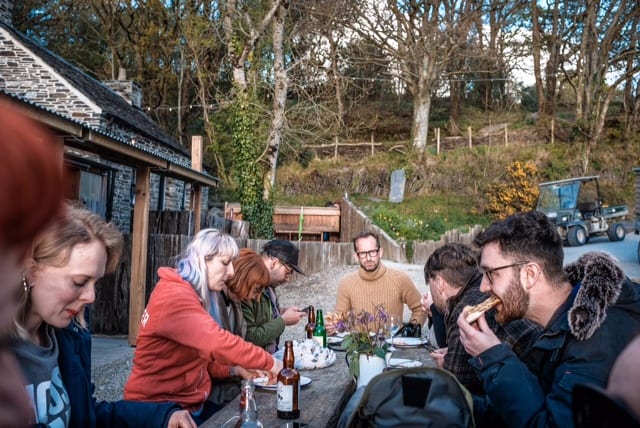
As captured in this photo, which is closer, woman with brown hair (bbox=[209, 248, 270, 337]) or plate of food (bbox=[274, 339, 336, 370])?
plate of food (bbox=[274, 339, 336, 370])

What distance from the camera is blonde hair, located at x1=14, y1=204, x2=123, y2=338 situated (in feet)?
6.97

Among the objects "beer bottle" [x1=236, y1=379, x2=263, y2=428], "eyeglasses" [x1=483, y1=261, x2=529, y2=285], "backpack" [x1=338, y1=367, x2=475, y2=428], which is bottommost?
"beer bottle" [x1=236, y1=379, x2=263, y2=428]

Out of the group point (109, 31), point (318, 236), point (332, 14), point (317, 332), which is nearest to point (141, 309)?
point (317, 332)

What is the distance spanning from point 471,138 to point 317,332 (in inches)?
1236

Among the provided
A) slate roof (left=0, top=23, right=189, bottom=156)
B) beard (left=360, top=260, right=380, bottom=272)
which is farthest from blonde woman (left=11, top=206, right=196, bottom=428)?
slate roof (left=0, top=23, right=189, bottom=156)

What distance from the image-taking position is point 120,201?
17.8 m

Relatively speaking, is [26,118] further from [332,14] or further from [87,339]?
[332,14]

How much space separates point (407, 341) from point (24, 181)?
16.8ft

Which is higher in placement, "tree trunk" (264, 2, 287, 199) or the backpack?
"tree trunk" (264, 2, 287, 199)

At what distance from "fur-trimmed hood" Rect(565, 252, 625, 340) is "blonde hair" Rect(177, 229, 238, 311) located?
6.99 feet

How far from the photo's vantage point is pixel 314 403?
323 centimetres

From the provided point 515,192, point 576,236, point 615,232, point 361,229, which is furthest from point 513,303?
point 515,192

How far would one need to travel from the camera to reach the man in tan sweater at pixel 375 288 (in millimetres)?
6590

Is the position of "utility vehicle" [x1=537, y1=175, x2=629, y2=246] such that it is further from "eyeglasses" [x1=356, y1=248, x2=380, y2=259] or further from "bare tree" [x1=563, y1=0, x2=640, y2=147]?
"eyeglasses" [x1=356, y1=248, x2=380, y2=259]
